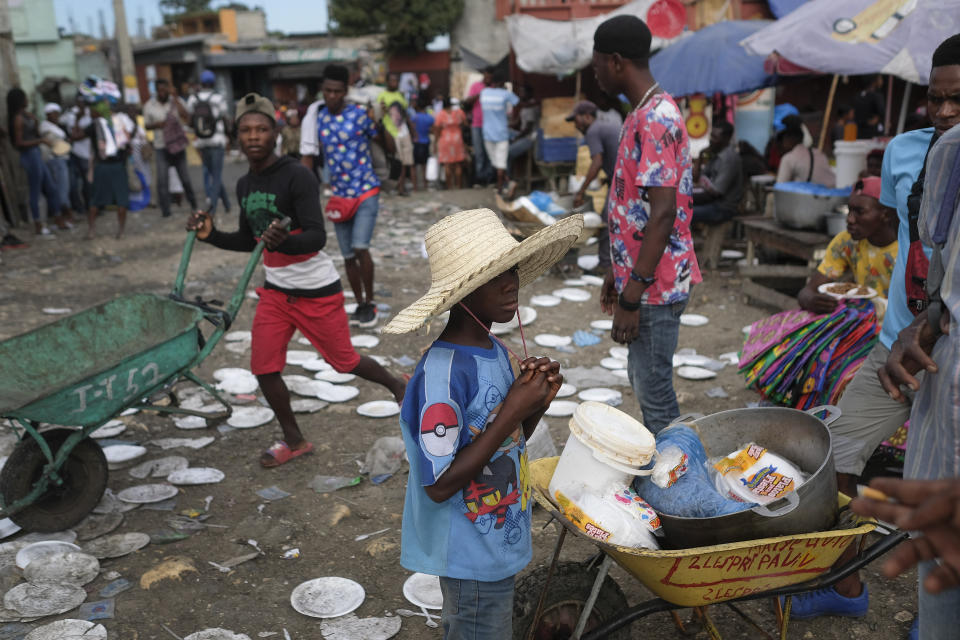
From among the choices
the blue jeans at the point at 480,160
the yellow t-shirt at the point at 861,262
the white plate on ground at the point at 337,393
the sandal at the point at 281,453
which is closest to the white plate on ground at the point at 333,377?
the white plate on ground at the point at 337,393

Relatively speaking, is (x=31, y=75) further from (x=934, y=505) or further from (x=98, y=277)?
(x=934, y=505)

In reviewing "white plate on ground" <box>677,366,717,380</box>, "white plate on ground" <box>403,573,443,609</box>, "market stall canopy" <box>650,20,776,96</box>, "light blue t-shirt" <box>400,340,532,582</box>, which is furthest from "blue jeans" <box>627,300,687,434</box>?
"market stall canopy" <box>650,20,776,96</box>

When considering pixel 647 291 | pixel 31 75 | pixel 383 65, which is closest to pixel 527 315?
pixel 647 291

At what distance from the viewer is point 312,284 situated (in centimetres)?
394

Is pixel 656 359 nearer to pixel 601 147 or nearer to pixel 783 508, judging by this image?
pixel 783 508

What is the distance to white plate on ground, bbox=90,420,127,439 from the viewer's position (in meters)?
4.40

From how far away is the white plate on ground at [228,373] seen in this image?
5.27 m

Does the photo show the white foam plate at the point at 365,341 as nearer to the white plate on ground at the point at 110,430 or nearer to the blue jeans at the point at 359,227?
the blue jeans at the point at 359,227

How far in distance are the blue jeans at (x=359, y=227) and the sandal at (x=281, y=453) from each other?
2383mm

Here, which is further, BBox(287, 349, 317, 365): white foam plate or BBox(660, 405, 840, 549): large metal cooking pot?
BBox(287, 349, 317, 365): white foam plate

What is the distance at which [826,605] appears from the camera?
9.13 ft

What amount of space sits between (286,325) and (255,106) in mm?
1160

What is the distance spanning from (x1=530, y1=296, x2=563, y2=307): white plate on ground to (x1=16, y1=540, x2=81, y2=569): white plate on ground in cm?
455

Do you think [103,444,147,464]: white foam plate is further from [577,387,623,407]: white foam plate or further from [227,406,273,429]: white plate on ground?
[577,387,623,407]: white foam plate
